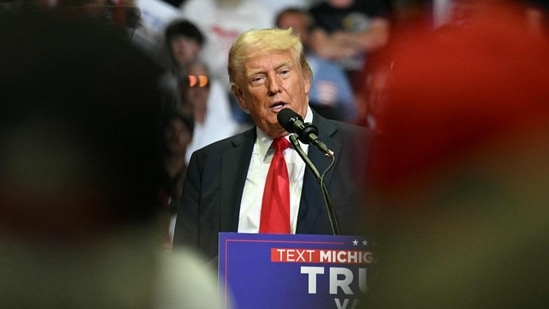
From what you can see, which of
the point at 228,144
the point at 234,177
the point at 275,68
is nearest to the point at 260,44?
the point at 275,68

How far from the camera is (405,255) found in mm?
974

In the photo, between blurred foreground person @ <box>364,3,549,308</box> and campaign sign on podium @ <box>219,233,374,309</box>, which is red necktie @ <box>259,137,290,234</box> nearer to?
campaign sign on podium @ <box>219,233,374,309</box>

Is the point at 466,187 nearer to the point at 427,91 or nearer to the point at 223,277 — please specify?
the point at 427,91

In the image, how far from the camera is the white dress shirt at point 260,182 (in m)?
3.74

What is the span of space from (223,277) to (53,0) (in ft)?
5.84

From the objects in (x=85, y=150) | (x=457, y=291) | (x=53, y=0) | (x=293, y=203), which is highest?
(x=293, y=203)

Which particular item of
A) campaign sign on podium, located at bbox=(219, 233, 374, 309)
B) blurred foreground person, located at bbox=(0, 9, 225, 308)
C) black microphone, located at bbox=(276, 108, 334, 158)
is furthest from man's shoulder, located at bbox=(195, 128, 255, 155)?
blurred foreground person, located at bbox=(0, 9, 225, 308)

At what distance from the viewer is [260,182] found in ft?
12.6

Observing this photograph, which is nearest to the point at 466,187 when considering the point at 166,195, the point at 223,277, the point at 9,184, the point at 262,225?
the point at 166,195

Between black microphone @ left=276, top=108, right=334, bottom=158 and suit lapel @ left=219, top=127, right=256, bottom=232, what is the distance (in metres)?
0.44

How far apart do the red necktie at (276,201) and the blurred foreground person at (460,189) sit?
2.70m

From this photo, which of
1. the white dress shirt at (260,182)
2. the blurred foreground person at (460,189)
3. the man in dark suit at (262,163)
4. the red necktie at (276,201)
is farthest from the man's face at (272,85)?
the blurred foreground person at (460,189)

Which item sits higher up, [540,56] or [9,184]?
[540,56]

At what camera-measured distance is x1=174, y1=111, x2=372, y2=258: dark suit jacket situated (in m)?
3.66
